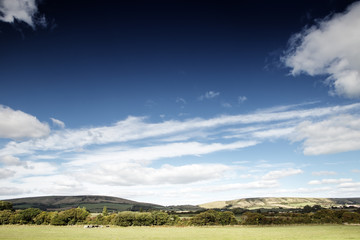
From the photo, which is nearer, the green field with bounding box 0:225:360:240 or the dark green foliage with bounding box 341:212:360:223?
the green field with bounding box 0:225:360:240

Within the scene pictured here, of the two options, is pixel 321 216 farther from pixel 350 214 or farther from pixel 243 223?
pixel 243 223

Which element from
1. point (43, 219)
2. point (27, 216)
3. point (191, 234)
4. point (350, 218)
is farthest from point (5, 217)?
point (350, 218)

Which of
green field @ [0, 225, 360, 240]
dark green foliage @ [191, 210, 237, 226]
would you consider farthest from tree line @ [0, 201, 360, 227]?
green field @ [0, 225, 360, 240]

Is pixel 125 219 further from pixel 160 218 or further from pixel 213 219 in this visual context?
pixel 213 219

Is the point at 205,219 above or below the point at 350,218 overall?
above

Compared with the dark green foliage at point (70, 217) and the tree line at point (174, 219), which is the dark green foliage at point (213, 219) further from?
the dark green foliage at point (70, 217)

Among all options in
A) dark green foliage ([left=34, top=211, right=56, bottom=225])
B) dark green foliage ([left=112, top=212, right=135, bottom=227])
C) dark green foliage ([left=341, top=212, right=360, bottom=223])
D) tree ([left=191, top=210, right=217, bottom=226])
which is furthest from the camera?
dark green foliage ([left=34, top=211, right=56, bottom=225])

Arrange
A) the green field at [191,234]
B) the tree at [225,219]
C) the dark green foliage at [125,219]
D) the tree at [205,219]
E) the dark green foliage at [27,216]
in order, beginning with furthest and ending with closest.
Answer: the dark green foliage at [27,216] → the tree at [225,219] → the dark green foliage at [125,219] → the tree at [205,219] → the green field at [191,234]

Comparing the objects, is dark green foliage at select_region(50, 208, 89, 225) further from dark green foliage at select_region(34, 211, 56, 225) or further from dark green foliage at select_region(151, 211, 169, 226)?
dark green foliage at select_region(151, 211, 169, 226)

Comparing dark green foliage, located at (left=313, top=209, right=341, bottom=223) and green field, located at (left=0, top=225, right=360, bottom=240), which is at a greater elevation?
dark green foliage, located at (left=313, top=209, right=341, bottom=223)

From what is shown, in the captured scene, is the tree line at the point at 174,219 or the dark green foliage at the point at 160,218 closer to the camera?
the tree line at the point at 174,219

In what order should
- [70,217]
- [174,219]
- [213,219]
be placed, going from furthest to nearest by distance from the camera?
[70,217] → [174,219] → [213,219]

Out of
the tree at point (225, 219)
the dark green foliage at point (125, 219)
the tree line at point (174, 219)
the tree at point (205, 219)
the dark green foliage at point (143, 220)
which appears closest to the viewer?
the tree line at point (174, 219)

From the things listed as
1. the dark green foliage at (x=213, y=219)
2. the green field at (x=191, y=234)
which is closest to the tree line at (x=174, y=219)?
the dark green foliage at (x=213, y=219)
